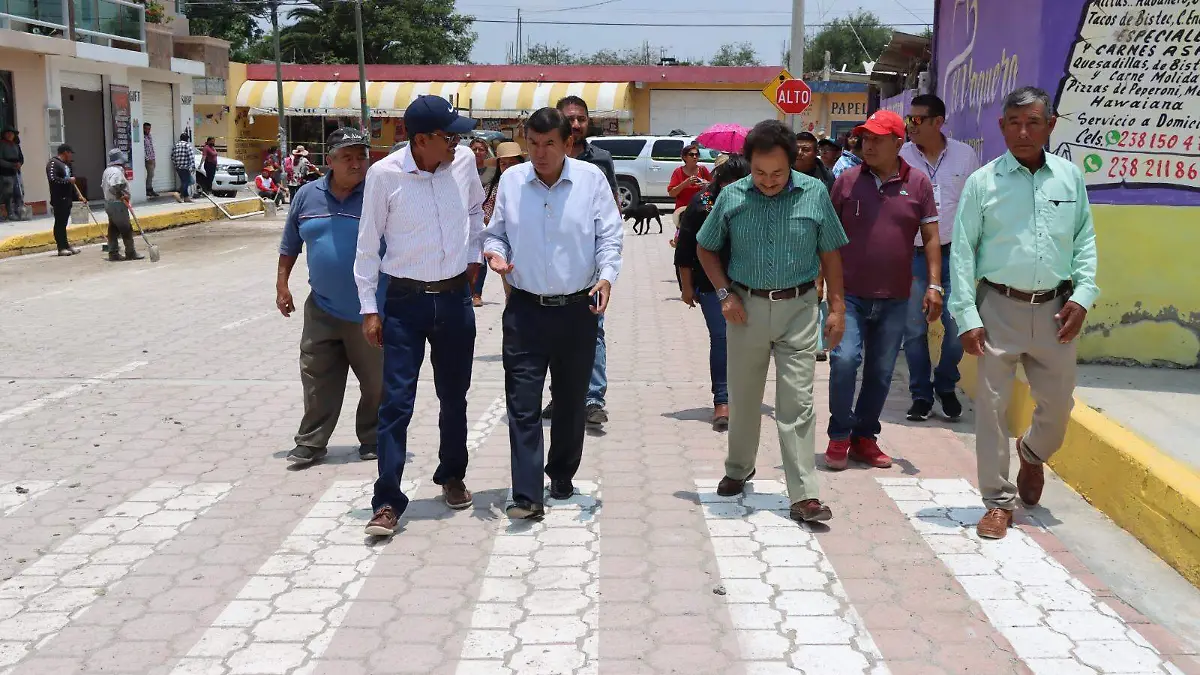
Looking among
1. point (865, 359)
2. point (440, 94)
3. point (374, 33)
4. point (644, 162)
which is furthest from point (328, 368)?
point (374, 33)

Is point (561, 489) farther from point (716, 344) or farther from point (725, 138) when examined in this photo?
point (725, 138)

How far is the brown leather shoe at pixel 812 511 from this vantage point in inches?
199

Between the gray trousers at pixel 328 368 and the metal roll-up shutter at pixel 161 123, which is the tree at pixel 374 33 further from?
the gray trousers at pixel 328 368

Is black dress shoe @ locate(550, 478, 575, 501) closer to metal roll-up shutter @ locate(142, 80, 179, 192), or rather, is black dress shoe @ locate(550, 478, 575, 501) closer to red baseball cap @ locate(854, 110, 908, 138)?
red baseball cap @ locate(854, 110, 908, 138)

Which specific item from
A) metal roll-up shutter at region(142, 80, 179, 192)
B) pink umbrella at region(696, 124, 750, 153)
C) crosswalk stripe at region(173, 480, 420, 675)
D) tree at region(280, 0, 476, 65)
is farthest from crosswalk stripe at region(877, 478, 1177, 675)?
tree at region(280, 0, 476, 65)

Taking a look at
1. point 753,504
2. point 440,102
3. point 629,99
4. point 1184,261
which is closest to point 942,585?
point 753,504

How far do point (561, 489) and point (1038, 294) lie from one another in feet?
7.43

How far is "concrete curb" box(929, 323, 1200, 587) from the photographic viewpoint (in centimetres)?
458

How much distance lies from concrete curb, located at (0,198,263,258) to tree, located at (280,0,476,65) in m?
30.7

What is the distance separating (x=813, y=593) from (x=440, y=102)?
2491 mm

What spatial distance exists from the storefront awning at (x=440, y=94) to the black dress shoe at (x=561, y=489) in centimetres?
3595

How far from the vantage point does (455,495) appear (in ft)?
17.7

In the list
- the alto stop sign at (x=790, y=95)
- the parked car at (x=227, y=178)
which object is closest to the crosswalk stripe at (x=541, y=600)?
the alto stop sign at (x=790, y=95)

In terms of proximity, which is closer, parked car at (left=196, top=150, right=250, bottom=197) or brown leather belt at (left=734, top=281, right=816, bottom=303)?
brown leather belt at (left=734, top=281, right=816, bottom=303)
